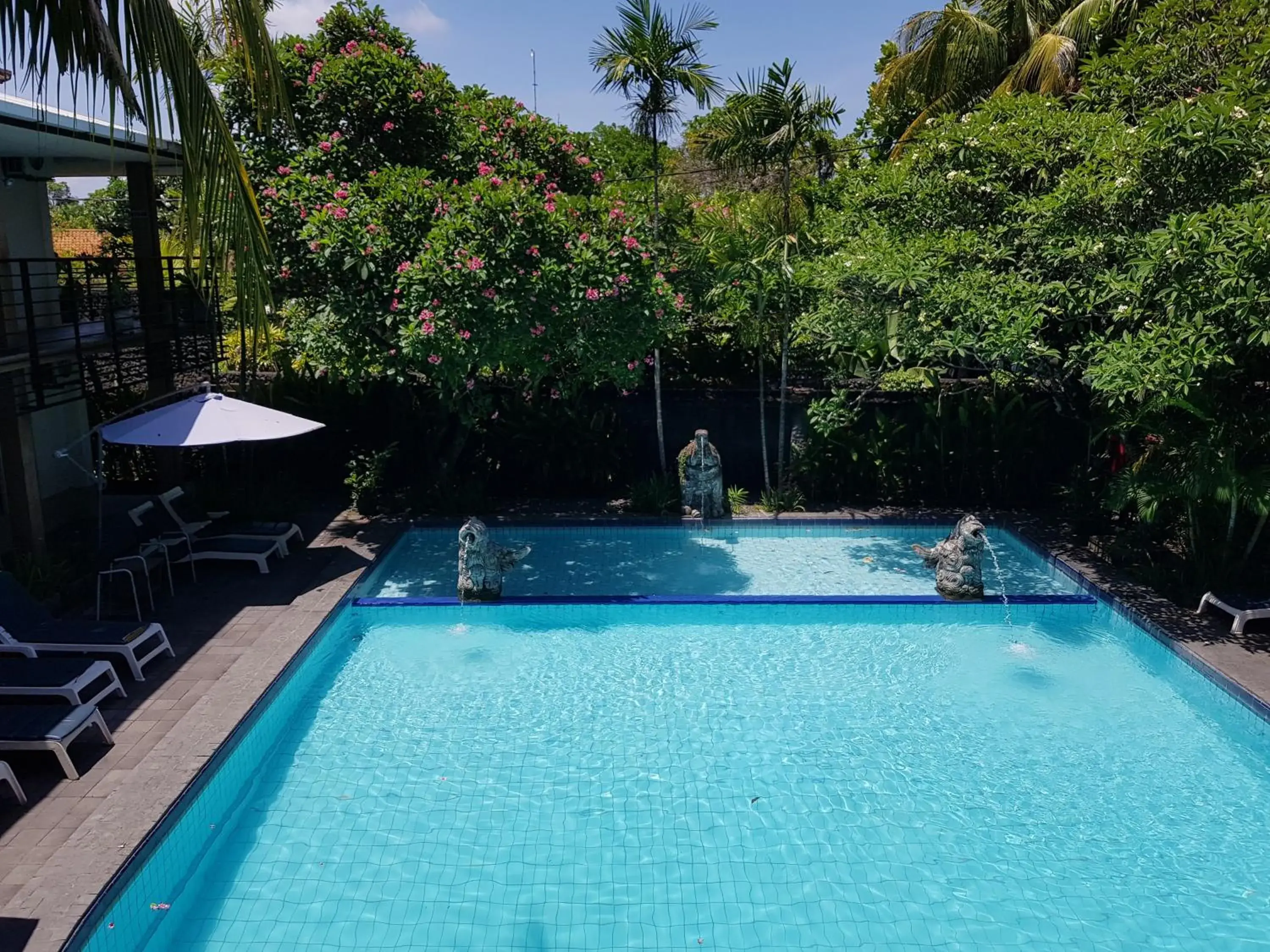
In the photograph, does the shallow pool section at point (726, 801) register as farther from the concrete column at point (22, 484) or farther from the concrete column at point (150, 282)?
the concrete column at point (150, 282)

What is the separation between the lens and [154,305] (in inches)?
529

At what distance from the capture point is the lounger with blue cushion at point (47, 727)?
21.2 ft

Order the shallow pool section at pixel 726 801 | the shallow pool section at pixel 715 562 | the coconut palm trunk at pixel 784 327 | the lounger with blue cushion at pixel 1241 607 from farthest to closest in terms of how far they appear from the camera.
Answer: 1. the coconut palm trunk at pixel 784 327
2. the shallow pool section at pixel 715 562
3. the lounger with blue cushion at pixel 1241 607
4. the shallow pool section at pixel 726 801

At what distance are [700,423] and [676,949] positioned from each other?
1129 cm

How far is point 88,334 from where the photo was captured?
12.8m

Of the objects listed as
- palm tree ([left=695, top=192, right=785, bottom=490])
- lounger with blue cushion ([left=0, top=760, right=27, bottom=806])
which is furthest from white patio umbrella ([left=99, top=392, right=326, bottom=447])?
palm tree ([left=695, top=192, right=785, bottom=490])

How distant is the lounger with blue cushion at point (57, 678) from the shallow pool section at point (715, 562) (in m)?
3.79

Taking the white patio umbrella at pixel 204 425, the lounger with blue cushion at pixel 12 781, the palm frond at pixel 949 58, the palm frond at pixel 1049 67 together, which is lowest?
the lounger with blue cushion at pixel 12 781

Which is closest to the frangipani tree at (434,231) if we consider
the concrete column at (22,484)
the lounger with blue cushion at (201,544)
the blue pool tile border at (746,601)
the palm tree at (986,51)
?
the lounger with blue cushion at (201,544)

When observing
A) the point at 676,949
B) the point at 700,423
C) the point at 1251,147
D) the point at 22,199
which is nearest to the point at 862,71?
the point at 700,423

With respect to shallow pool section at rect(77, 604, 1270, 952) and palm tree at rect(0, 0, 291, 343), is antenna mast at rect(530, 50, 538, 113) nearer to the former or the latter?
shallow pool section at rect(77, 604, 1270, 952)

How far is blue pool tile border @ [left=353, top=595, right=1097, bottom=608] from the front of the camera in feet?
35.1

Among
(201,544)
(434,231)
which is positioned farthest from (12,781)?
(434,231)

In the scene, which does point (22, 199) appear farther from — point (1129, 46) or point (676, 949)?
point (1129, 46)
